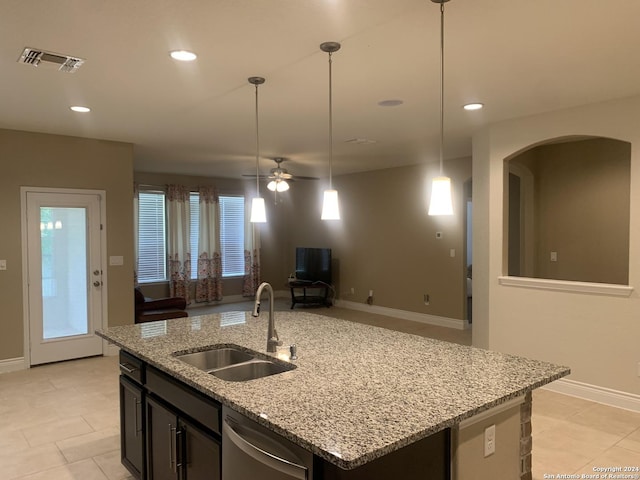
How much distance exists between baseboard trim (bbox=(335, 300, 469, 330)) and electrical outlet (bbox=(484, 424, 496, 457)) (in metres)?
5.28

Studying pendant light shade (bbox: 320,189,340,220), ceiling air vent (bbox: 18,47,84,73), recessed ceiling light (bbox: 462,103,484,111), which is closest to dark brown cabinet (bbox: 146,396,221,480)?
pendant light shade (bbox: 320,189,340,220)

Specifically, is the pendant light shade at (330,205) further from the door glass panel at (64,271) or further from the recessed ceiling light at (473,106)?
the door glass panel at (64,271)

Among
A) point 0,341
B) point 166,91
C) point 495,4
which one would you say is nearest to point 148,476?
point 166,91

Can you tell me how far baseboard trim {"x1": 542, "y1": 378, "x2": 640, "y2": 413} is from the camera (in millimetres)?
3949

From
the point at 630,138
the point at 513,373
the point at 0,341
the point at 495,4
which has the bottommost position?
the point at 0,341

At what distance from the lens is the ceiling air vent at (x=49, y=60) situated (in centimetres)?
286

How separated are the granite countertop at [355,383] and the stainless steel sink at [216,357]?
48 millimetres

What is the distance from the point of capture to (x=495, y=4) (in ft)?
7.47

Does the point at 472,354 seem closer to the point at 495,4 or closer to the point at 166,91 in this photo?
the point at 495,4

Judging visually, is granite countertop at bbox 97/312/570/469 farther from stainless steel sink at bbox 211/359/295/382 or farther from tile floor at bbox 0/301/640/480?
tile floor at bbox 0/301/640/480

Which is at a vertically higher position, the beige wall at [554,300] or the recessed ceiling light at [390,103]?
the recessed ceiling light at [390,103]

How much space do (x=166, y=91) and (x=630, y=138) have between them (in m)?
3.75

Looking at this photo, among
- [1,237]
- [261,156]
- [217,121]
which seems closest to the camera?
[217,121]

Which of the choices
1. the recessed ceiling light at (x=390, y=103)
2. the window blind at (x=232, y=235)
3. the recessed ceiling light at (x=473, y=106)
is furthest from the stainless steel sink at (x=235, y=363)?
the window blind at (x=232, y=235)
